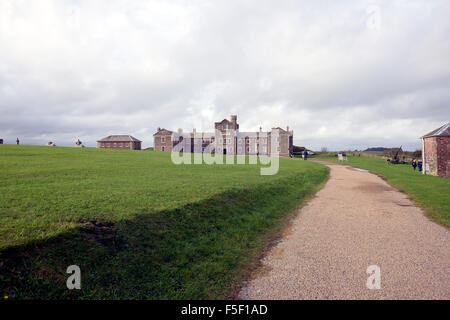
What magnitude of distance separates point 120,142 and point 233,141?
2154 inches

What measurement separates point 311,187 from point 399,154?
49.8 metres

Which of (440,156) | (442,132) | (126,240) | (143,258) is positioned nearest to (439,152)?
(440,156)

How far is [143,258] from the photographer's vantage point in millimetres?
6281

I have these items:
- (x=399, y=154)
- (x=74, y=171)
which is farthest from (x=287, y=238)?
(x=399, y=154)

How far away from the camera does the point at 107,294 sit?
5.02 meters

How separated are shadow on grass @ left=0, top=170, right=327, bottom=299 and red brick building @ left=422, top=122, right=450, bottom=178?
1212 inches

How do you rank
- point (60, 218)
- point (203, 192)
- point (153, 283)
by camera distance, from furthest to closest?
point (203, 192) → point (60, 218) → point (153, 283)

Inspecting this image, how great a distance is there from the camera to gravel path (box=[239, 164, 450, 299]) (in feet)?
17.4

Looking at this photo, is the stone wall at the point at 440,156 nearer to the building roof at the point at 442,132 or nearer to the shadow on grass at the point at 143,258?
the building roof at the point at 442,132

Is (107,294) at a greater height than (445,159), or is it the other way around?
(445,159)

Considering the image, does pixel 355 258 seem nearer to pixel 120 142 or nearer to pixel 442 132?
pixel 442 132

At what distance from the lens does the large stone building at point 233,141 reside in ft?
287

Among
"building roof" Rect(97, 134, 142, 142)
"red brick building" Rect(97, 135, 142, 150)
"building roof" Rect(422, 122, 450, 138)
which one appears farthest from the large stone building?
"building roof" Rect(422, 122, 450, 138)
